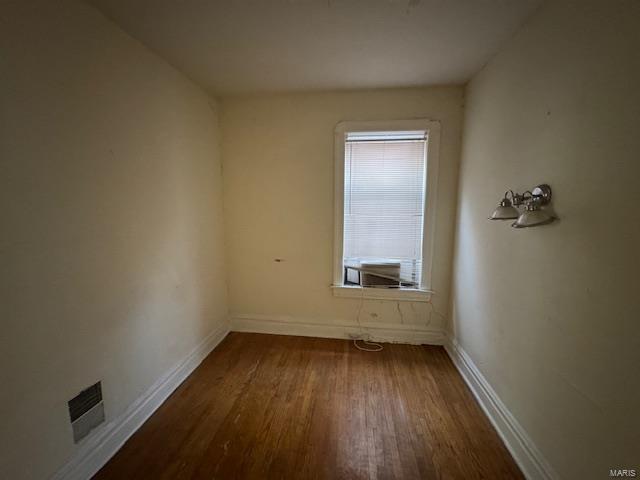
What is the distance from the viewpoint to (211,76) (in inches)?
79.4

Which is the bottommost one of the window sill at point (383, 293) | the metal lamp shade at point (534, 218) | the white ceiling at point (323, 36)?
the window sill at point (383, 293)

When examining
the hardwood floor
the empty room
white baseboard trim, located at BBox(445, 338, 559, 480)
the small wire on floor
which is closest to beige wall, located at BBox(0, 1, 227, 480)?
the empty room

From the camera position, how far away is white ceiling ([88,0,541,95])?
4.22 ft

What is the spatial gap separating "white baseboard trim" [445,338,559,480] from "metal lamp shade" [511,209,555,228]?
3.55 feet

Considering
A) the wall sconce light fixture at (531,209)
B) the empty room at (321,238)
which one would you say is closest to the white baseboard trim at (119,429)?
the empty room at (321,238)

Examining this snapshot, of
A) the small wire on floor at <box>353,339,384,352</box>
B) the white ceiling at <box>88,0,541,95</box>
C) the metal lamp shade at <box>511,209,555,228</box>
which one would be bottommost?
the small wire on floor at <box>353,339,384,352</box>

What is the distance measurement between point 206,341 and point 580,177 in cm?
271

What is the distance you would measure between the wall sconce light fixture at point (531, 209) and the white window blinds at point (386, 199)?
3.36 ft

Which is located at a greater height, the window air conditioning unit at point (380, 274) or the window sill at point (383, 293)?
the window air conditioning unit at point (380, 274)

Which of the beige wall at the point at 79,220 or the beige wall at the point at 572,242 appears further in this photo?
the beige wall at the point at 79,220

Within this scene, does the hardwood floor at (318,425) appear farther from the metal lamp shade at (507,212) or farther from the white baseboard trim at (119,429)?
the metal lamp shade at (507,212)

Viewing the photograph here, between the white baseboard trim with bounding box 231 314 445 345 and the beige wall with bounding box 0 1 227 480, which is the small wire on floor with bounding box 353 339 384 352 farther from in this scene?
the beige wall with bounding box 0 1 227 480

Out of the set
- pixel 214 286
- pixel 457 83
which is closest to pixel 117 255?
pixel 214 286

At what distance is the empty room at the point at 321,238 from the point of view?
993 millimetres
